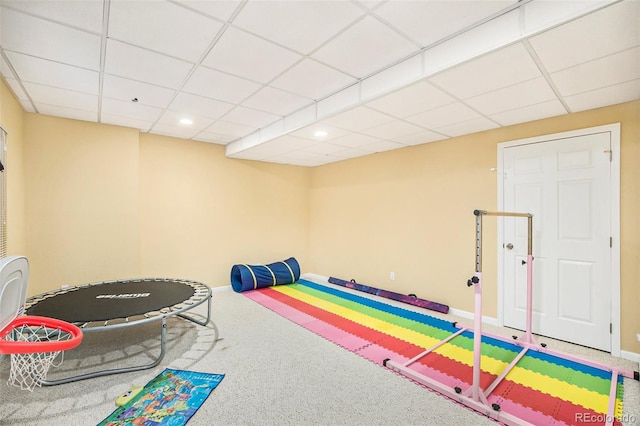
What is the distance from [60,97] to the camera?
121 inches

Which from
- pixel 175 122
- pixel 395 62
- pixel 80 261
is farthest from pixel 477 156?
pixel 80 261

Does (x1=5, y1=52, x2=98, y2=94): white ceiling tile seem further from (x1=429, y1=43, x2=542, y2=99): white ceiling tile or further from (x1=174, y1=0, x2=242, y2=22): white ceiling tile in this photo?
(x1=429, y1=43, x2=542, y2=99): white ceiling tile

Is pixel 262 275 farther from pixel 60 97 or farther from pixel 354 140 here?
pixel 60 97

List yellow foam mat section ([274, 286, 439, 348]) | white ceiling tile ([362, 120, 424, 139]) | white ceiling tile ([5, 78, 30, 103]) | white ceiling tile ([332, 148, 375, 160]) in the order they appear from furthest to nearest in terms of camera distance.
→ white ceiling tile ([332, 148, 375, 160]) < white ceiling tile ([362, 120, 424, 139]) < yellow foam mat section ([274, 286, 439, 348]) < white ceiling tile ([5, 78, 30, 103])

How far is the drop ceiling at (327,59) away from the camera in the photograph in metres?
1.76

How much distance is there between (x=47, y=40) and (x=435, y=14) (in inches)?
104

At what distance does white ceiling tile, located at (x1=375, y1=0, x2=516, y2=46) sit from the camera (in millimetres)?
1738

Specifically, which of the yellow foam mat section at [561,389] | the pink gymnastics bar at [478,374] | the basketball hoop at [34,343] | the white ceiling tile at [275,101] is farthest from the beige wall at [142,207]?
the yellow foam mat section at [561,389]

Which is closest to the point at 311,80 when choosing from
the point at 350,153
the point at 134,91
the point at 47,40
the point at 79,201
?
the point at 134,91

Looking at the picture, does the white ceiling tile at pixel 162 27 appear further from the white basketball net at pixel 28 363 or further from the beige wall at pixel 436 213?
the beige wall at pixel 436 213

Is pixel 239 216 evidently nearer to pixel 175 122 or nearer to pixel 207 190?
pixel 207 190

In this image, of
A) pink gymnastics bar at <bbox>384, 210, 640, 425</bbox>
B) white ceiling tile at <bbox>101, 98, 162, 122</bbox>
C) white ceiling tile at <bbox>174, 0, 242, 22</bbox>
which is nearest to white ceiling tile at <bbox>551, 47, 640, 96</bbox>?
pink gymnastics bar at <bbox>384, 210, 640, 425</bbox>

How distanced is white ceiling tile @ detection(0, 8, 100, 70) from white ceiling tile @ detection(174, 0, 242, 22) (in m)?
0.85

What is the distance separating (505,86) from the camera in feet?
8.04
